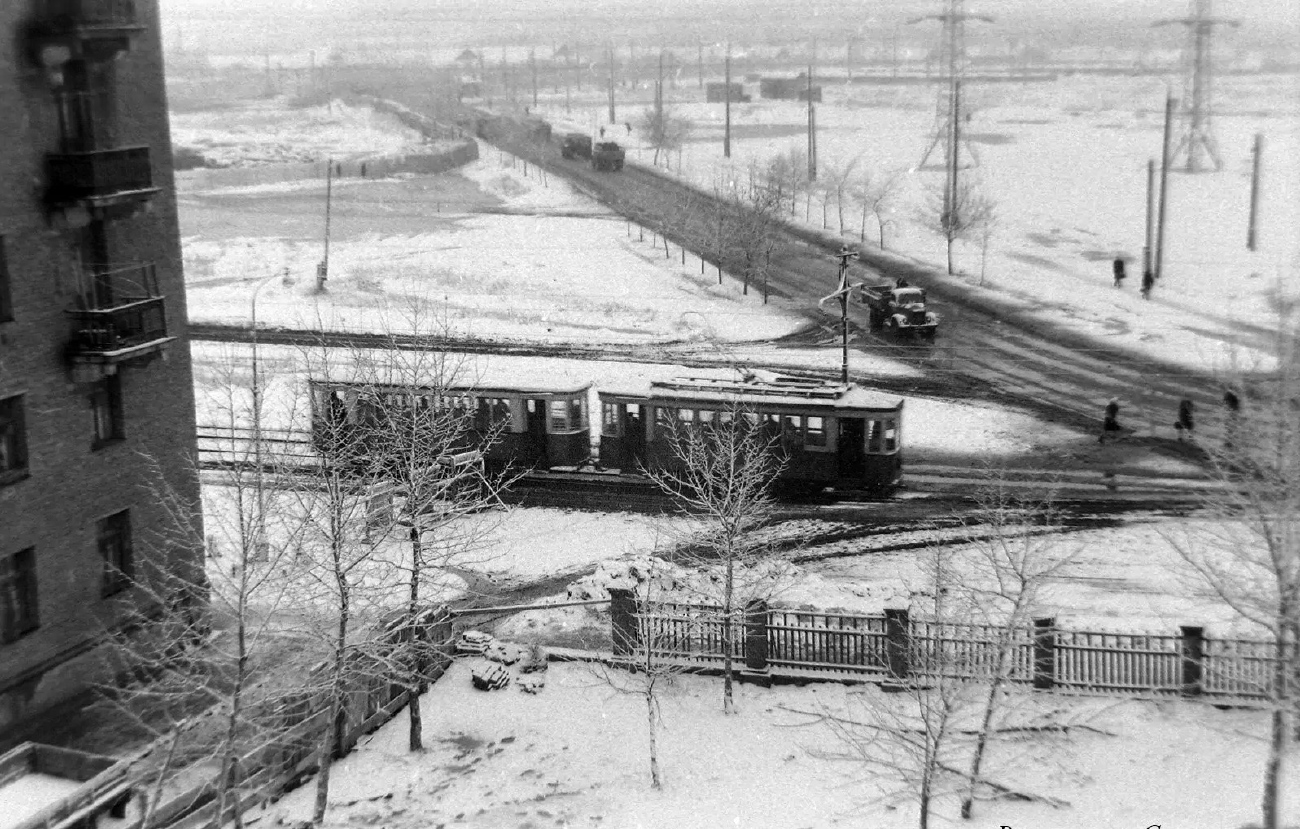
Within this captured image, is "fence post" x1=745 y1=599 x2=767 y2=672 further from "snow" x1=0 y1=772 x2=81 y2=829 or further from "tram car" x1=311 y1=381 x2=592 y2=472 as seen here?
"tram car" x1=311 y1=381 x2=592 y2=472

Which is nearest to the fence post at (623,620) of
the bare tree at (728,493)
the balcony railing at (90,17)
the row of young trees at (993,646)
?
the row of young trees at (993,646)

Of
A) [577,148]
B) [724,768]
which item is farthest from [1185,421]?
[577,148]

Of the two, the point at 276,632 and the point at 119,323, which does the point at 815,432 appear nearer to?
the point at 276,632

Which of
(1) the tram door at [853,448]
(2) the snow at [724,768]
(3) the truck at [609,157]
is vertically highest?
(3) the truck at [609,157]

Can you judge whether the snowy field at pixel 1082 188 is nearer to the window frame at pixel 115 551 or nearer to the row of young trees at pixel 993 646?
the row of young trees at pixel 993 646

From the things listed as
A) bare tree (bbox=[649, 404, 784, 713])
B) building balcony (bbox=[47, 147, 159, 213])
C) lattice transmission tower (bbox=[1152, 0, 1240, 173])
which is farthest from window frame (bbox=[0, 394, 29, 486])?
lattice transmission tower (bbox=[1152, 0, 1240, 173])

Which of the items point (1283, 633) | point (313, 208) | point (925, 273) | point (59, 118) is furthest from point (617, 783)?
point (313, 208)
